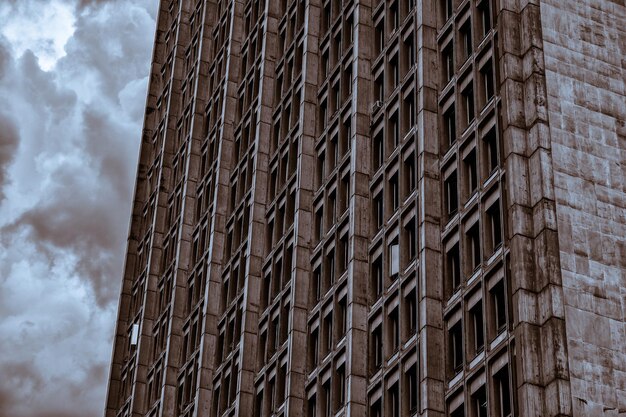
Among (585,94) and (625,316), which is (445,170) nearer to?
(585,94)

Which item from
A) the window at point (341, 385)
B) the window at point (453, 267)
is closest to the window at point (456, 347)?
the window at point (453, 267)

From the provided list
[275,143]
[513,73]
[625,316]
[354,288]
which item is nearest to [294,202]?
[275,143]

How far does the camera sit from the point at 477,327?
54594mm

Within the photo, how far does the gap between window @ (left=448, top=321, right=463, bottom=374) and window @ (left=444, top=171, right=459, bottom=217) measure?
5563mm

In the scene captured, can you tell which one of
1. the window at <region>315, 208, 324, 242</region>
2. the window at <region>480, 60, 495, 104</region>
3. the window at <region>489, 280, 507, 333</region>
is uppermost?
the window at <region>315, 208, 324, 242</region>

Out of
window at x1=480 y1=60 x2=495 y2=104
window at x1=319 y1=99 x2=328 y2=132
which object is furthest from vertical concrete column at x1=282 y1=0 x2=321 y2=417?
window at x1=480 y1=60 x2=495 y2=104

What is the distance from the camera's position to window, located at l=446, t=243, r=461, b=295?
57.5 metres

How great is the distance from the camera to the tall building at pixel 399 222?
2020 inches

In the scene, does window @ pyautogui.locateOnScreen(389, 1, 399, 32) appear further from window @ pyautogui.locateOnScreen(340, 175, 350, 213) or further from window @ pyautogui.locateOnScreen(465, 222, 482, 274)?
window @ pyautogui.locateOnScreen(465, 222, 482, 274)

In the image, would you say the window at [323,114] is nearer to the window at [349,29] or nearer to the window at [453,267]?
the window at [349,29]

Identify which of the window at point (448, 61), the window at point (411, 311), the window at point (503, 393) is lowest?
the window at point (503, 393)

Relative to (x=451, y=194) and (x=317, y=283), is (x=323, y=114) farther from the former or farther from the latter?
(x=451, y=194)

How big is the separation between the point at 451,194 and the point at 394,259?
472 cm

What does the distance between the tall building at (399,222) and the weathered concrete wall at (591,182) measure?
0.08 metres
